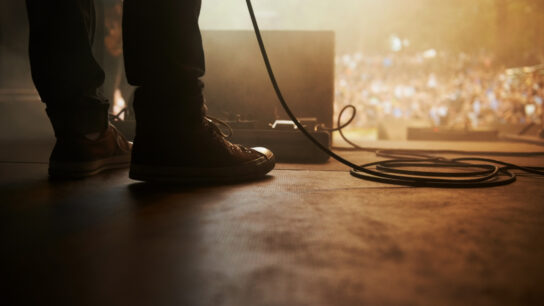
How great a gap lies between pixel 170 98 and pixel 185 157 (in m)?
0.13

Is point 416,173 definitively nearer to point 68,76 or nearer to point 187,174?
point 187,174

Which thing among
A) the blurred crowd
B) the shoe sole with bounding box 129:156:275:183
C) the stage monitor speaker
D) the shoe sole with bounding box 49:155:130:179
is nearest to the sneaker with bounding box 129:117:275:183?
the shoe sole with bounding box 129:156:275:183

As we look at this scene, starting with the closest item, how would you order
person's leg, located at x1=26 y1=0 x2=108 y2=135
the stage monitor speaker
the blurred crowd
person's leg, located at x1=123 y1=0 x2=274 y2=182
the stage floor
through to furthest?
the stage floor, person's leg, located at x1=123 y1=0 x2=274 y2=182, person's leg, located at x1=26 y1=0 x2=108 y2=135, the stage monitor speaker, the blurred crowd

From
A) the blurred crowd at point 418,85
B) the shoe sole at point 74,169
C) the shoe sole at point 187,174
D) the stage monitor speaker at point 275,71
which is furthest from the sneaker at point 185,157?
the blurred crowd at point 418,85

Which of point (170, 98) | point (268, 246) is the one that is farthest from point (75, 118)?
point (268, 246)

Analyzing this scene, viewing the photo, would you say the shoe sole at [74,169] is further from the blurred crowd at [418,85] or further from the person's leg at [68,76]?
the blurred crowd at [418,85]

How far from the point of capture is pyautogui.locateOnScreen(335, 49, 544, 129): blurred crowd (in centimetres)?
673

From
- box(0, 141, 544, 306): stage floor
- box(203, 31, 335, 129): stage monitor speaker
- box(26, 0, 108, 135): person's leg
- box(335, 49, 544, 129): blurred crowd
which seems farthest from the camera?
box(335, 49, 544, 129): blurred crowd

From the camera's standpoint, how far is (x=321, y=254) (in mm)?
526

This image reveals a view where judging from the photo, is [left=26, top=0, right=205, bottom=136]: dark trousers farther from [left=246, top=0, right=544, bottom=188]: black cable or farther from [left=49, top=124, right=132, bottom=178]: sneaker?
A: [left=246, top=0, right=544, bottom=188]: black cable

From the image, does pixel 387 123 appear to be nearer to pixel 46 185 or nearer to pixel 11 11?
pixel 11 11

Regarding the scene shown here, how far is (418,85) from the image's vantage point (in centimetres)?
779

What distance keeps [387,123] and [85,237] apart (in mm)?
4577

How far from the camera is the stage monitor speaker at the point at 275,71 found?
85.8 inches
